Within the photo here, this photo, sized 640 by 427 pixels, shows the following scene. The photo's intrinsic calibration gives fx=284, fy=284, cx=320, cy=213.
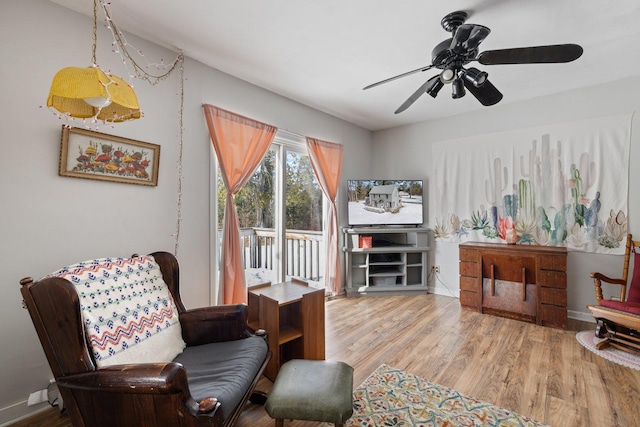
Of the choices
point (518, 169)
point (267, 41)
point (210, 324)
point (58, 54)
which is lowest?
point (210, 324)

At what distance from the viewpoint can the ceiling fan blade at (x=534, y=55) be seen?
1596 millimetres

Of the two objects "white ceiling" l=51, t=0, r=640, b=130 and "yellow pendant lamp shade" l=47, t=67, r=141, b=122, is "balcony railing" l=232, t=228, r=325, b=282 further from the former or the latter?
"yellow pendant lamp shade" l=47, t=67, r=141, b=122

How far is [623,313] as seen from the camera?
7.67 ft

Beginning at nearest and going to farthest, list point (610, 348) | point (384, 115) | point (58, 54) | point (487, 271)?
point (58, 54)
point (610, 348)
point (487, 271)
point (384, 115)

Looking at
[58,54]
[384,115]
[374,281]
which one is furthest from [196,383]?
[384,115]

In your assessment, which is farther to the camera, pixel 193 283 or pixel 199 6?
pixel 193 283

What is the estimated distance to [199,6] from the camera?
186 centimetres

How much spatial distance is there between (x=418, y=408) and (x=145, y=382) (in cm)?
155

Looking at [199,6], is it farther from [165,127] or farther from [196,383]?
[196,383]

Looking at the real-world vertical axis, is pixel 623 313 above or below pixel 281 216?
below

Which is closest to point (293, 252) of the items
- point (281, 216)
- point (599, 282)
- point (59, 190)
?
point (281, 216)

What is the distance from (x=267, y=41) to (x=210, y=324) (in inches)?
83.6

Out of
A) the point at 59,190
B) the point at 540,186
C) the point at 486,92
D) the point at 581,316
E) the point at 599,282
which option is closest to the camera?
the point at 59,190

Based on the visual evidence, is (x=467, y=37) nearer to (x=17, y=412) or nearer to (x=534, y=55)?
(x=534, y=55)
